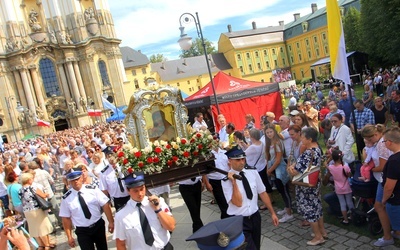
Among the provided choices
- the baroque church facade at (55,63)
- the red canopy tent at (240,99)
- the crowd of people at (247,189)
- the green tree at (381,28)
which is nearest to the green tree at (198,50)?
the baroque church facade at (55,63)

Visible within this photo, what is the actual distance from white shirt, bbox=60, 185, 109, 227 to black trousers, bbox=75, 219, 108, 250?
0.12 metres

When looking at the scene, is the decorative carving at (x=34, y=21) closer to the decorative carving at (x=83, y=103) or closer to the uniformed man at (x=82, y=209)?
the decorative carving at (x=83, y=103)

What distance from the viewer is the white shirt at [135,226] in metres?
3.83

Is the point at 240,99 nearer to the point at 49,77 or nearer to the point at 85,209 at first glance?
the point at 85,209

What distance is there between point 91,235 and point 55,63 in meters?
49.3

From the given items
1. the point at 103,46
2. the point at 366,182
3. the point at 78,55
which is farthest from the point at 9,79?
the point at 366,182

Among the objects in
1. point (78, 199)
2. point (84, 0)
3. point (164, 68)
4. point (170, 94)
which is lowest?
point (78, 199)

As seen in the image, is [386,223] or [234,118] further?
[234,118]

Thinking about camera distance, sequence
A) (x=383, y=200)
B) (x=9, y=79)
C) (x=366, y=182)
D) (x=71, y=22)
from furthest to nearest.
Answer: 1. (x=71, y=22)
2. (x=9, y=79)
3. (x=366, y=182)
4. (x=383, y=200)

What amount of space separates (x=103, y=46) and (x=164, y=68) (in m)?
25.8

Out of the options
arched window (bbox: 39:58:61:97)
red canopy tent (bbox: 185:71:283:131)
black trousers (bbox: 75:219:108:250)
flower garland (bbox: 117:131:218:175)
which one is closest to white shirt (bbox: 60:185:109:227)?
black trousers (bbox: 75:219:108:250)

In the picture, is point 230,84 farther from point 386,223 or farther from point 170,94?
point 386,223

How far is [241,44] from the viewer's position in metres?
79.4

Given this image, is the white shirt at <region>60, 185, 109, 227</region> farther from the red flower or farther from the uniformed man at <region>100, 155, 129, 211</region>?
the uniformed man at <region>100, 155, 129, 211</region>
